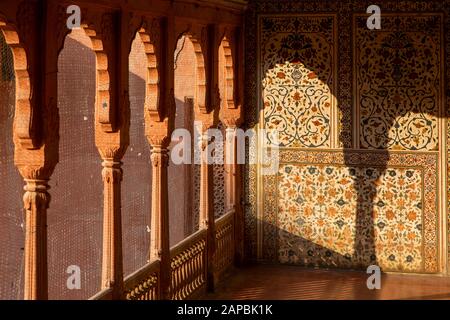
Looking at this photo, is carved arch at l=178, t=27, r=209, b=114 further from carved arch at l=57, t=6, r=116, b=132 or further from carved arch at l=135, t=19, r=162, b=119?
carved arch at l=57, t=6, r=116, b=132

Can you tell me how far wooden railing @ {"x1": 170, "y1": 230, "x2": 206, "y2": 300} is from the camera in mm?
6418

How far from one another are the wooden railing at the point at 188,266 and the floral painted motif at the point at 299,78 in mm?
1698

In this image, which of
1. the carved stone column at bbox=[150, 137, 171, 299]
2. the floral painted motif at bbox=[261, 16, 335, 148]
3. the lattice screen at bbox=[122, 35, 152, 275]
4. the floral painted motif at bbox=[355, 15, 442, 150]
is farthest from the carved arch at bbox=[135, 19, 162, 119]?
the lattice screen at bbox=[122, 35, 152, 275]

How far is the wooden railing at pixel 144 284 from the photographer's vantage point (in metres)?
5.34

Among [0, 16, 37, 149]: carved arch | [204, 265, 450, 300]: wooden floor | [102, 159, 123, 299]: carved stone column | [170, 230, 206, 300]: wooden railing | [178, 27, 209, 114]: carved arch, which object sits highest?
[178, 27, 209, 114]: carved arch

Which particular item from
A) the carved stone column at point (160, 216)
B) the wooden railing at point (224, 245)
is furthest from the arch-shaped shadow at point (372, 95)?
the carved stone column at point (160, 216)

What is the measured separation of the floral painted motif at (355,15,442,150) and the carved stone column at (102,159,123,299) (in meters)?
3.60

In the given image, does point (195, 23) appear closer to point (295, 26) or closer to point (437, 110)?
point (295, 26)

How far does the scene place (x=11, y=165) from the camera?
8.83 m

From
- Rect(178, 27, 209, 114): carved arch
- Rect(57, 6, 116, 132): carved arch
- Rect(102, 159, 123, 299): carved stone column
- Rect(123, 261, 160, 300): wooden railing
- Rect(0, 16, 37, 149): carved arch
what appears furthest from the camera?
Rect(178, 27, 209, 114): carved arch

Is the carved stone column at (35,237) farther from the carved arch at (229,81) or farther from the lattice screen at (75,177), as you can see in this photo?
the lattice screen at (75,177)

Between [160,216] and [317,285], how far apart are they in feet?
7.22

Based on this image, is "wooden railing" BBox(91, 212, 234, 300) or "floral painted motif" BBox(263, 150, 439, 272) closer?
"wooden railing" BBox(91, 212, 234, 300)

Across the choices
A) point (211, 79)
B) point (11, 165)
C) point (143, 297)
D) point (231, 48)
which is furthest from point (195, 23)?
point (11, 165)
